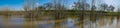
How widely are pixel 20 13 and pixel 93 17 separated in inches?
Result: 165

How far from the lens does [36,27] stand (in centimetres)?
688

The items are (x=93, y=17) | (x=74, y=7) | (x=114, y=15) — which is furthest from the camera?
(x=114, y=15)

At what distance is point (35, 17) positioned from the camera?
10.4 m

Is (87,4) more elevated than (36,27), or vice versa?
(87,4)

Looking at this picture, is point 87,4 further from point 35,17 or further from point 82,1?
point 35,17

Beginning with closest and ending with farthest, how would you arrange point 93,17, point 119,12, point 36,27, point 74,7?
point 36,27 < point 93,17 < point 74,7 < point 119,12

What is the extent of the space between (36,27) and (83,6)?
3.48m

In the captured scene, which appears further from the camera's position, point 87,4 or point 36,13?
point 36,13

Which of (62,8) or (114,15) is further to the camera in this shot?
(114,15)

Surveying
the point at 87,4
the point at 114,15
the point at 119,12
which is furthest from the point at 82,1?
the point at 114,15

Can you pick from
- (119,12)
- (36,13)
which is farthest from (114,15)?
(36,13)

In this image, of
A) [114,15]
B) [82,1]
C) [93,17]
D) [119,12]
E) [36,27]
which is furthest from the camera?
[114,15]

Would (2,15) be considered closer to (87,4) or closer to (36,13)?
(36,13)

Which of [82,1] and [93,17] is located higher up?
[82,1]
